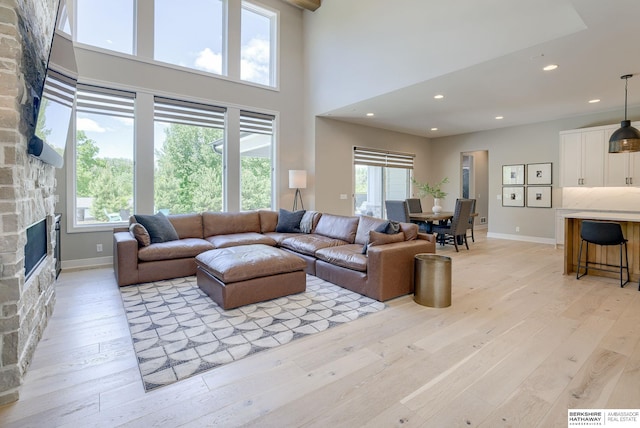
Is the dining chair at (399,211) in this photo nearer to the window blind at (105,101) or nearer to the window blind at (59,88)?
the window blind at (105,101)

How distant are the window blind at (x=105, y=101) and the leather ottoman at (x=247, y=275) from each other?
310cm

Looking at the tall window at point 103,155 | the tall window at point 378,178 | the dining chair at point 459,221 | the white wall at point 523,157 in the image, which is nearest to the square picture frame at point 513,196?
the white wall at point 523,157

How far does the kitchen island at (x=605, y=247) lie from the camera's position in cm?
402

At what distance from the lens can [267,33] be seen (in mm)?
6527

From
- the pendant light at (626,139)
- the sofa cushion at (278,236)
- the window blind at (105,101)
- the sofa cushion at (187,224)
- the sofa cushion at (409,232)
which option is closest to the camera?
the sofa cushion at (409,232)

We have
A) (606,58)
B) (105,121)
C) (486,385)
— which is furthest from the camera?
(105,121)

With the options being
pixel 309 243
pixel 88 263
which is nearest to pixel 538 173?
pixel 309 243

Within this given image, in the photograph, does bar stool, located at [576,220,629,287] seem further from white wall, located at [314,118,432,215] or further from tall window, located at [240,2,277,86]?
tall window, located at [240,2,277,86]

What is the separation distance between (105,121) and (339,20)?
14.6ft

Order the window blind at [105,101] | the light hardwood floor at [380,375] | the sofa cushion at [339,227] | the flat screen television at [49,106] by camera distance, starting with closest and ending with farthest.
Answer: the light hardwood floor at [380,375]
the flat screen television at [49,106]
the sofa cushion at [339,227]
the window blind at [105,101]

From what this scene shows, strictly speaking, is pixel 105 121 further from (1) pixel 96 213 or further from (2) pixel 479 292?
(2) pixel 479 292

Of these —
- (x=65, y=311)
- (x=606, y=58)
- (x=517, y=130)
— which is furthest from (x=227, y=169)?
(x=517, y=130)

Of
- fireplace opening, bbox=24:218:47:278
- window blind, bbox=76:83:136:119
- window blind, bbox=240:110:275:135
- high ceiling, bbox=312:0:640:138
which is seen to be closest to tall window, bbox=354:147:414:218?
high ceiling, bbox=312:0:640:138

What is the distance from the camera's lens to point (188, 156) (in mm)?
5621
